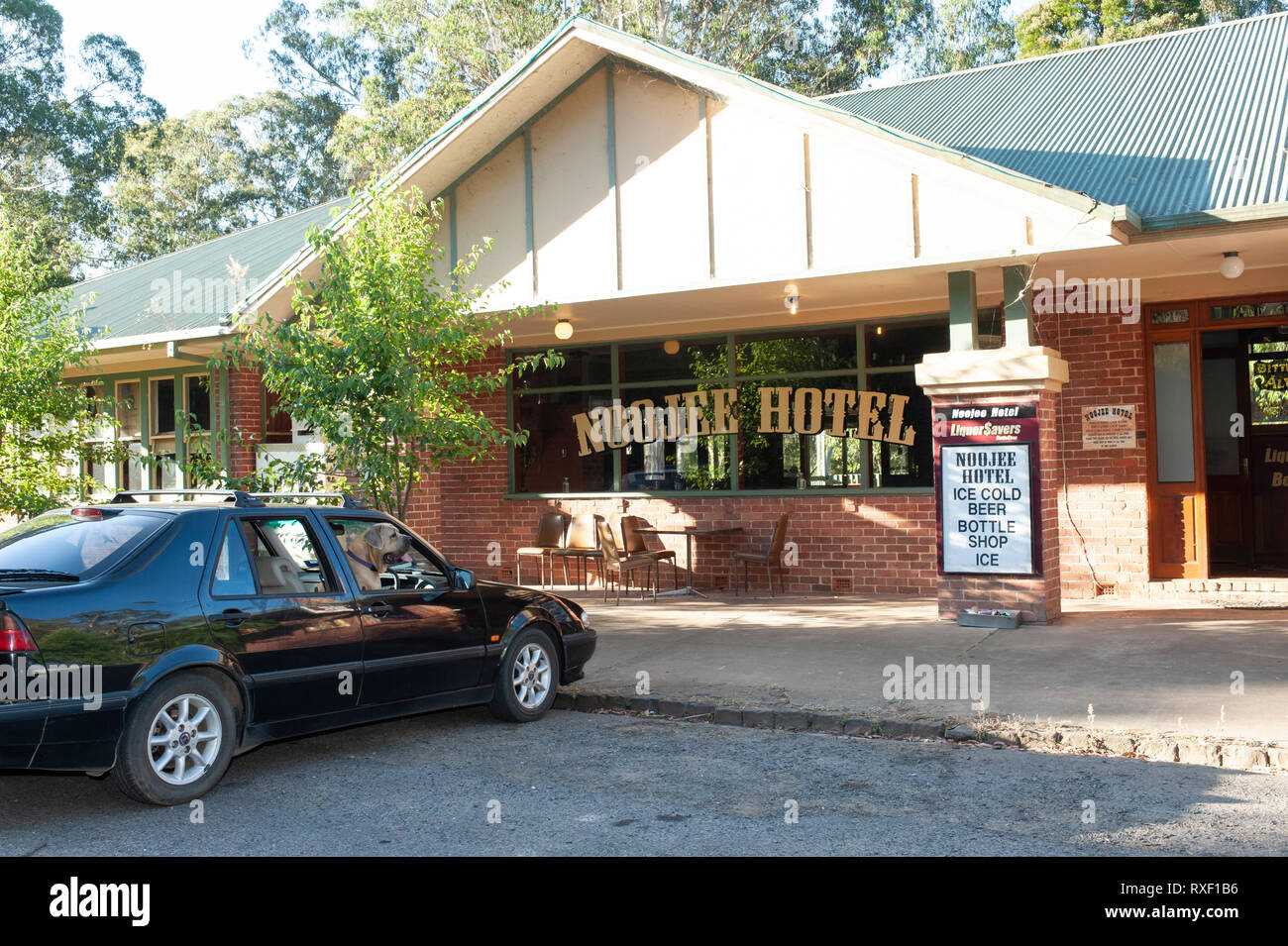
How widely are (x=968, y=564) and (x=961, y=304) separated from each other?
8.03 feet

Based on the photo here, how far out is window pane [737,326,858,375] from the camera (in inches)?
533

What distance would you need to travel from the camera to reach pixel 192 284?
16891mm

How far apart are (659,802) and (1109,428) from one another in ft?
28.0

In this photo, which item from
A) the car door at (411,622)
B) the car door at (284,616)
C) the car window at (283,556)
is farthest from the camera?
the car door at (411,622)

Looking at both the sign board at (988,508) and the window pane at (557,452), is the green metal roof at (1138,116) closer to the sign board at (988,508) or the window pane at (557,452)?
the sign board at (988,508)

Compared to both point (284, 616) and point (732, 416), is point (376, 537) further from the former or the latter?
point (732, 416)

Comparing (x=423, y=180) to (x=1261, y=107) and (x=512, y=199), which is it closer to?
(x=512, y=199)

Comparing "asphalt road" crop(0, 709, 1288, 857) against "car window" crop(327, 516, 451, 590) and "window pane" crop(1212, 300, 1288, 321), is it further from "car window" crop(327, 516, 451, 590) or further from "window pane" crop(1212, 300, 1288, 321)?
"window pane" crop(1212, 300, 1288, 321)

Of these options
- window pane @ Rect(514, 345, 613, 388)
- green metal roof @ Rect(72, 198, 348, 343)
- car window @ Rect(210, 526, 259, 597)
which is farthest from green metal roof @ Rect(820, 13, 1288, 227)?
green metal roof @ Rect(72, 198, 348, 343)

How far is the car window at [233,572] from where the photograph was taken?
6.04 m

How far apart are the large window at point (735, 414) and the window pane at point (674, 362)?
15mm
